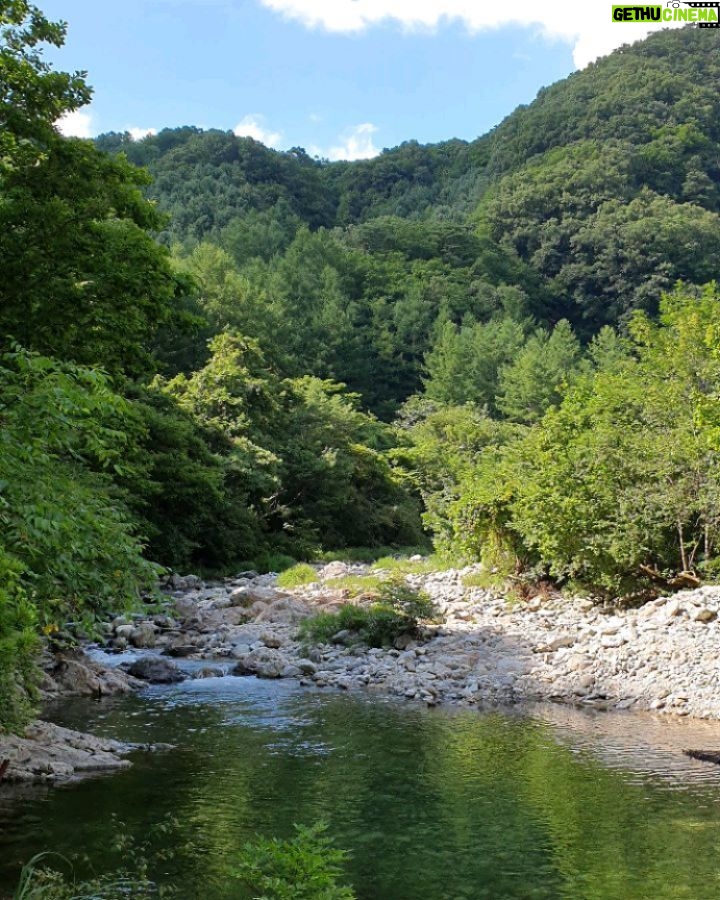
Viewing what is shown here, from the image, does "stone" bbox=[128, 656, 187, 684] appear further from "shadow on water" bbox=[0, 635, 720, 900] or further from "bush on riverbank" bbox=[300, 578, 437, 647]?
"bush on riverbank" bbox=[300, 578, 437, 647]

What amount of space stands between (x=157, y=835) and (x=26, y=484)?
363cm

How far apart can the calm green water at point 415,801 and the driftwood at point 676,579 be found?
17.9ft

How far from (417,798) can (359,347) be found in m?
49.2

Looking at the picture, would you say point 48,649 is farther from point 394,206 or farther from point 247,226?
point 394,206

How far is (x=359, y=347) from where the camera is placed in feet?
189

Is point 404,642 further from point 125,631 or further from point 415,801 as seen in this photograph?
point 415,801

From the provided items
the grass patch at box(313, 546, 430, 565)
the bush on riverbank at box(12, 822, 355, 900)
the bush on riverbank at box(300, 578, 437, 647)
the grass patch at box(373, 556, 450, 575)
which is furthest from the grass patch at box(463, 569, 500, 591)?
the bush on riverbank at box(12, 822, 355, 900)

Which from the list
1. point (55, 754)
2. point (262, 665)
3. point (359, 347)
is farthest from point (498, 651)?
point (359, 347)

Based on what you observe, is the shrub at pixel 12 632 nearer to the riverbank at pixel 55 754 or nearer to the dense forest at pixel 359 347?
the dense forest at pixel 359 347

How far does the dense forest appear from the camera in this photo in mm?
9188

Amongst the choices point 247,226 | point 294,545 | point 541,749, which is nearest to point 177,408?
point 294,545

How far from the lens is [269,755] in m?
10.9

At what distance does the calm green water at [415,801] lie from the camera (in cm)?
732

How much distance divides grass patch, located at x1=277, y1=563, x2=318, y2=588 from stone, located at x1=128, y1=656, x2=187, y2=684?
8678mm
